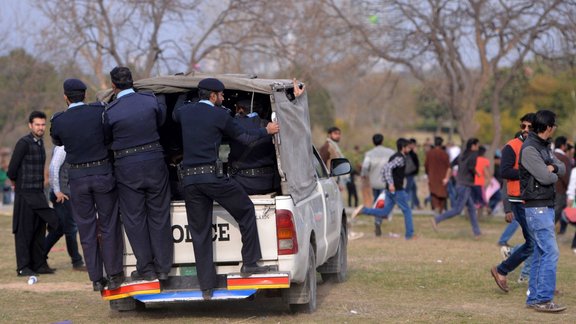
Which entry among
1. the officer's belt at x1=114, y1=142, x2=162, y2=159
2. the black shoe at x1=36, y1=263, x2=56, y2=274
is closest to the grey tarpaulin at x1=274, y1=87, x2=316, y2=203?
the officer's belt at x1=114, y1=142, x2=162, y2=159

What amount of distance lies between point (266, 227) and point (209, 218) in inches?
20.3

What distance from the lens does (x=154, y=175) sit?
9.09 meters

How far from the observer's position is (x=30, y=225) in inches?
527

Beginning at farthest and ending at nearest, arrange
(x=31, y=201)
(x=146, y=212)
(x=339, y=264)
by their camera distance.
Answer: (x=31, y=201) < (x=339, y=264) < (x=146, y=212)

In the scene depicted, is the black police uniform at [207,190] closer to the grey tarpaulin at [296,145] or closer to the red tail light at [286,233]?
the red tail light at [286,233]

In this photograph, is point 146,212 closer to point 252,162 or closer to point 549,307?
point 252,162

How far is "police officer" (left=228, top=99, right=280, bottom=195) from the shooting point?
9.54m

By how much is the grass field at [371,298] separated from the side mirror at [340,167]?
4.35 feet

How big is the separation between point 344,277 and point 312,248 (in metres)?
2.49

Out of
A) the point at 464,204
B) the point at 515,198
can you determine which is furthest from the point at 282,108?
the point at 464,204

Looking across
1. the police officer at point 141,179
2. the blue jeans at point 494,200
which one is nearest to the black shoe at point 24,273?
the police officer at point 141,179

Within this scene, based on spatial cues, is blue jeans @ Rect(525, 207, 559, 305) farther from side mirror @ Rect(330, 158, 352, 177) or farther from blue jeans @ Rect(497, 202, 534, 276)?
side mirror @ Rect(330, 158, 352, 177)

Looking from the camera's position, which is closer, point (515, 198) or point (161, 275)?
point (161, 275)

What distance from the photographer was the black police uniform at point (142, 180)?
9078 mm
